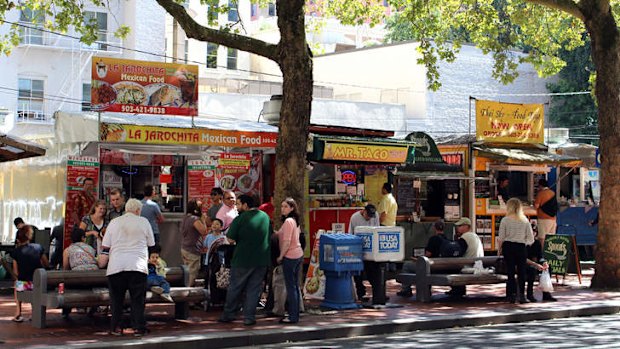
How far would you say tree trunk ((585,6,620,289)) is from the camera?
18438mm

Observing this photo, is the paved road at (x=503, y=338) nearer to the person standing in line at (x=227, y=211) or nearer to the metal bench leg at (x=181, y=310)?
the metal bench leg at (x=181, y=310)

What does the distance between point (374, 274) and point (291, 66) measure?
3.56m

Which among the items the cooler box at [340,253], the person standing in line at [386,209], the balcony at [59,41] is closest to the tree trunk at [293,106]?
the cooler box at [340,253]

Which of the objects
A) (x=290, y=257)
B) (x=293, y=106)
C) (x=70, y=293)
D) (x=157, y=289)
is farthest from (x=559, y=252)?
(x=70, y=293)

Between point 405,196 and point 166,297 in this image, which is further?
point 405,196

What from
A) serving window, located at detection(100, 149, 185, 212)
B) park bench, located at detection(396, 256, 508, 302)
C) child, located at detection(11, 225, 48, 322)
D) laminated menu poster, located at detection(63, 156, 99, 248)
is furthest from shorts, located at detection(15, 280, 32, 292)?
serving window, located at detection(100, 149, 185, 212)

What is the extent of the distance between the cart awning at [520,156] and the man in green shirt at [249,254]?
12247mm

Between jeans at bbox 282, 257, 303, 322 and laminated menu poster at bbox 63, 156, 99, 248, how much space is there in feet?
19.8

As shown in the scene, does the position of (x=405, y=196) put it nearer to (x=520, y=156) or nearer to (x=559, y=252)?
(x=520, y=156)

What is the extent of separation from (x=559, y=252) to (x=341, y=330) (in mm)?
7843

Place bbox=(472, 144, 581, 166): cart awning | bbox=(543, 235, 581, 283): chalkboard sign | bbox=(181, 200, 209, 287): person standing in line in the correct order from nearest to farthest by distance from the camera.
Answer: bbox=(181, 200, 209, 287): person standing in line → bbox=(543, 235, 581, 283): chalkboard sign → bbox=(472, 144, 581, 166): cart awning

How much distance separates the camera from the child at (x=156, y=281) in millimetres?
12828

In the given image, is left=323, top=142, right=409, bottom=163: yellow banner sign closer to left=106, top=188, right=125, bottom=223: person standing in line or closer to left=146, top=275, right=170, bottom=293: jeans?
left=106, top=188, right=125, bottom=223: person standing in line

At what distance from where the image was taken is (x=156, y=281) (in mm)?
12922
